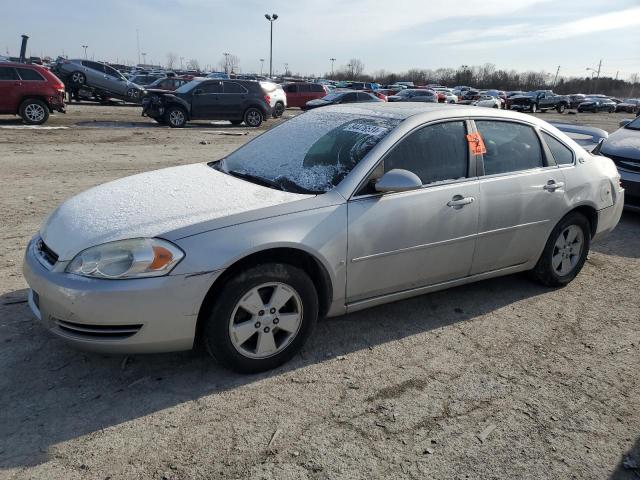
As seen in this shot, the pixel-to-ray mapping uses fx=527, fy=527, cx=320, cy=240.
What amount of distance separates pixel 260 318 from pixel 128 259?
0.82m

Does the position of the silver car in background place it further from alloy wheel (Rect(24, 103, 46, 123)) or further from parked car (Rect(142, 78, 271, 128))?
parked car (Rect(142, 78, 271, 128))

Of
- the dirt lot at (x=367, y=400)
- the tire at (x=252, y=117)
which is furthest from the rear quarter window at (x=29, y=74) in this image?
the dirt lot at (x=367, y=400)

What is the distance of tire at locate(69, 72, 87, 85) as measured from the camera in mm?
23292

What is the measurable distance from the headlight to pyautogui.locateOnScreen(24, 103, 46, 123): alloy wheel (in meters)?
14.8

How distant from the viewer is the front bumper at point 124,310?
2.79 meters

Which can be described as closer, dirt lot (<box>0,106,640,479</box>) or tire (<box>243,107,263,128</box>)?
dirt lot (<box>0,106,640,479</box>)

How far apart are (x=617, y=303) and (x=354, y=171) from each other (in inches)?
109

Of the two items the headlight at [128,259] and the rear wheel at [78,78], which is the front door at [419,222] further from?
the rear wheel at [78,78]

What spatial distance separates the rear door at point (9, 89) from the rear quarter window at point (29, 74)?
141 millimetres

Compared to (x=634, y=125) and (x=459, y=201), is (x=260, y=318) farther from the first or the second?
(x=634, y=125)

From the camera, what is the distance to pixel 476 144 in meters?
4.06

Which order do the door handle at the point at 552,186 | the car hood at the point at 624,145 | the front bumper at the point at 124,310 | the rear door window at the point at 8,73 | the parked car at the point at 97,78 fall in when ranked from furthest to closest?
1. the parked car at the point at 97,78
2. the rear door window at the point at 8,73
3. the car hood at the point at 624,145
4. the door handle at the point at 552,186
5. the front bumper at the point at 124,310

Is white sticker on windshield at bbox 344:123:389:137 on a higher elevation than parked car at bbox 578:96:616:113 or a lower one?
higher

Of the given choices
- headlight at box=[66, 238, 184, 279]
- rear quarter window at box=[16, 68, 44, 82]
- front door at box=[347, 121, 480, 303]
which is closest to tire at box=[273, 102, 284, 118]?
rear quarter window at box=[16, 68, 44, 82]
